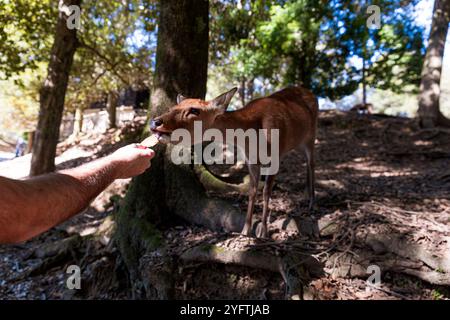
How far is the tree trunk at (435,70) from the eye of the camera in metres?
9.76

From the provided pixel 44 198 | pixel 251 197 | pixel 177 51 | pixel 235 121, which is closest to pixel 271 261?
pixel 251 197

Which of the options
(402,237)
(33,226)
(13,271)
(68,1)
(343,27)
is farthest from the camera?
(343,27)

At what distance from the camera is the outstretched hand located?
2.17 m

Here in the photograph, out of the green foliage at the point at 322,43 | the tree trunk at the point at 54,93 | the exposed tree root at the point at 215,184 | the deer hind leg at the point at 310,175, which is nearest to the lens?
the deer hind leg at the point at 310,175

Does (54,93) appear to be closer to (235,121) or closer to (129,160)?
(235,121)

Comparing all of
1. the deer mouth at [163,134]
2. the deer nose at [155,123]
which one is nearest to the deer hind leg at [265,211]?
the deer mouth at [163,134]

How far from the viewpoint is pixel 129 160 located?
2225 millimetres

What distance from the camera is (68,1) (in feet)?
27.5

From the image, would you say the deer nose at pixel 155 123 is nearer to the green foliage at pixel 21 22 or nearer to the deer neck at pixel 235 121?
the deer neck at pixel 235 121

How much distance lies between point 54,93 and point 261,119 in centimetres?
632

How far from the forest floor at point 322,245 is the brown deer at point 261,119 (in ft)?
1.48
